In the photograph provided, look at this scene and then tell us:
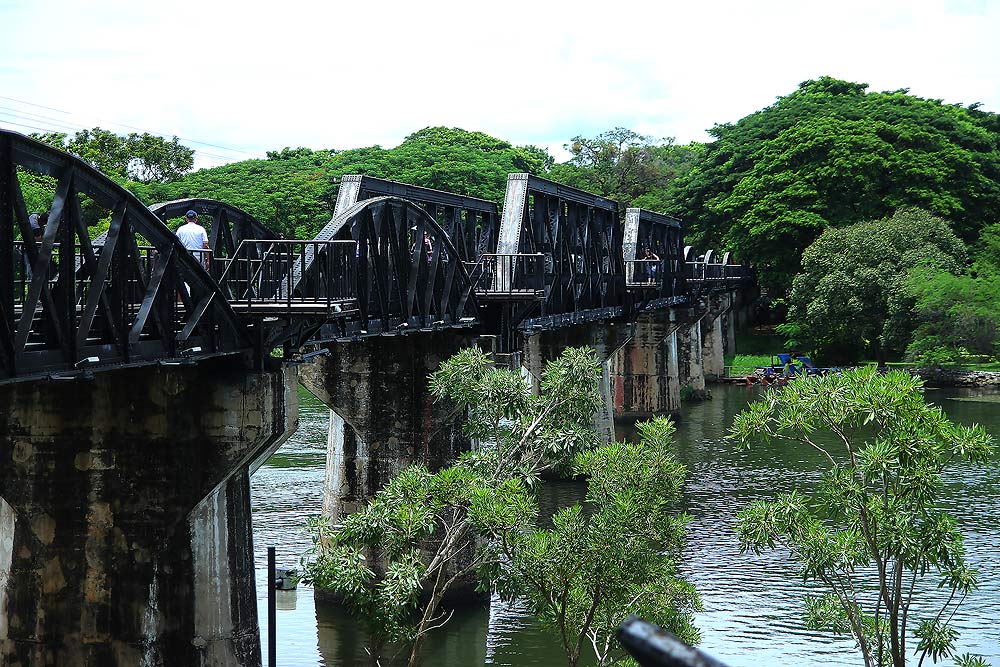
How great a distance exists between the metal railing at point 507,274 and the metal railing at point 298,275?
32.9 feet

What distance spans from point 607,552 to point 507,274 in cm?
1656

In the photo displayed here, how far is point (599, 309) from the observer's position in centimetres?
4569

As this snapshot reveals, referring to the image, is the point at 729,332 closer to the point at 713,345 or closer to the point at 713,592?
the point at 713,345

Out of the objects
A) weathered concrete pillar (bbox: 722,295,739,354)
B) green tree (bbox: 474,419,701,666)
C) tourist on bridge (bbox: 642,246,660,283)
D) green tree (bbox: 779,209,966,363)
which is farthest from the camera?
weathered concrete pillar (bbox: 722,295,739,354)

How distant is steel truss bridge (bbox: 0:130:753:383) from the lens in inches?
585

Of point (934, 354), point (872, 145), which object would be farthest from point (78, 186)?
point (872, 145)

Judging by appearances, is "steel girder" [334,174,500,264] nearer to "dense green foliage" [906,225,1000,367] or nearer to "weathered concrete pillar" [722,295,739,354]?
"dense green foliage" [906,225,1000,367]

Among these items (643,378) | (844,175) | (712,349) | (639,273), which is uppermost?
(844,175)

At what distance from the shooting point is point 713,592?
31.3 meters

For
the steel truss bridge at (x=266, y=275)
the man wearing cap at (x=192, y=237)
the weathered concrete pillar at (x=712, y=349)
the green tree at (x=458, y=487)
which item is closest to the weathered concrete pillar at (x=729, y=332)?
the weathered concrete pillar at (x=712, y=349)

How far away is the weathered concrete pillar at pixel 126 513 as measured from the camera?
2111 cm

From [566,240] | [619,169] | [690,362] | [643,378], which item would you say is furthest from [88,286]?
[619,169]

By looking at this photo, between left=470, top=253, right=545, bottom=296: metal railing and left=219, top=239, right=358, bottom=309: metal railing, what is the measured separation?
395 inches

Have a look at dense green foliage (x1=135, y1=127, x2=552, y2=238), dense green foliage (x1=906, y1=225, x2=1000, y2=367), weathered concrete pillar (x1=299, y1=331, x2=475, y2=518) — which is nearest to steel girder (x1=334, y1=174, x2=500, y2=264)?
weathered concrete pillar (x1=299, y1=331, x2=475, y2=518)
